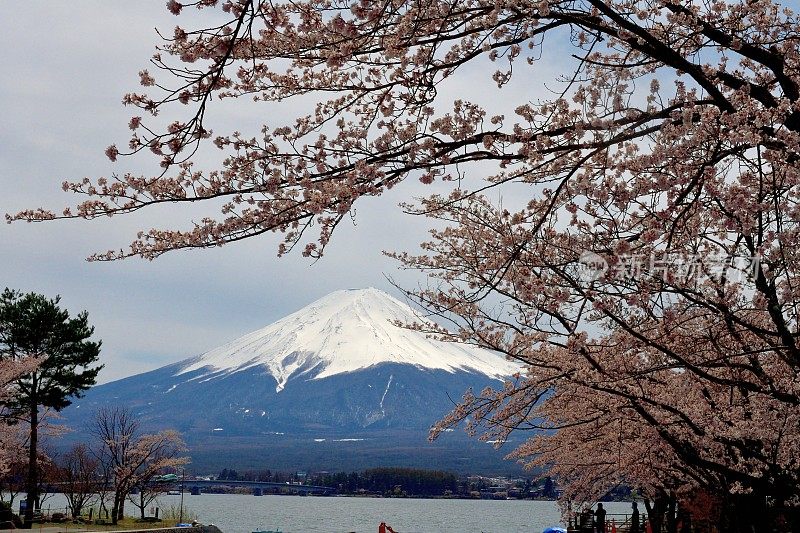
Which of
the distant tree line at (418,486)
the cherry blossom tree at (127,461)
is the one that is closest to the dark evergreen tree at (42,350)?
the cherry blossom tree at (127,461)

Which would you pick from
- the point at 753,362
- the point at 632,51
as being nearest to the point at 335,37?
the point at 632,51

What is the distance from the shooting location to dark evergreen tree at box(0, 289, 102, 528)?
30594 mm

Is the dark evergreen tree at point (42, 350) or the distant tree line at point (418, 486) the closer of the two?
A: the dark evergreen tree at point (42, 350)

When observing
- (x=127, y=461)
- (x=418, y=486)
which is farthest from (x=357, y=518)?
(x=127, y=461)

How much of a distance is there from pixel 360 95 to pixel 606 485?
78.7ft

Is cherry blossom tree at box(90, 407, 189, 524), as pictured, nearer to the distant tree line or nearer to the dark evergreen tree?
the dark evergreen tree

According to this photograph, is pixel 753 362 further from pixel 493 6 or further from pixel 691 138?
pixel 493 6

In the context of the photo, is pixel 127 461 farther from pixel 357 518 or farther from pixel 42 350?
pixel 357 518

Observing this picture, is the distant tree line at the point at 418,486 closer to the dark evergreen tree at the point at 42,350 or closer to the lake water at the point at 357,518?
the lake water at the point at 357,518

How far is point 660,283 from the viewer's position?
21.1ft

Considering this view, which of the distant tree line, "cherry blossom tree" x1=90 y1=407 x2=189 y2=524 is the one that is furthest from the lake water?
"cherry blossom tree" x1=90 y1=407 x2=189 y2=524

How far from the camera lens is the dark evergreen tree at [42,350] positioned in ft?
100

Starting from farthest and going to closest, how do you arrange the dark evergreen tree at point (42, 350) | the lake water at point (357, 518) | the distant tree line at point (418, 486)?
the distant tree line at point (418, 486) → the lake water at point (357, 518) → the dark evergreen tree at point (42, 350)

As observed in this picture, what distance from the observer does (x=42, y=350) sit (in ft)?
102
